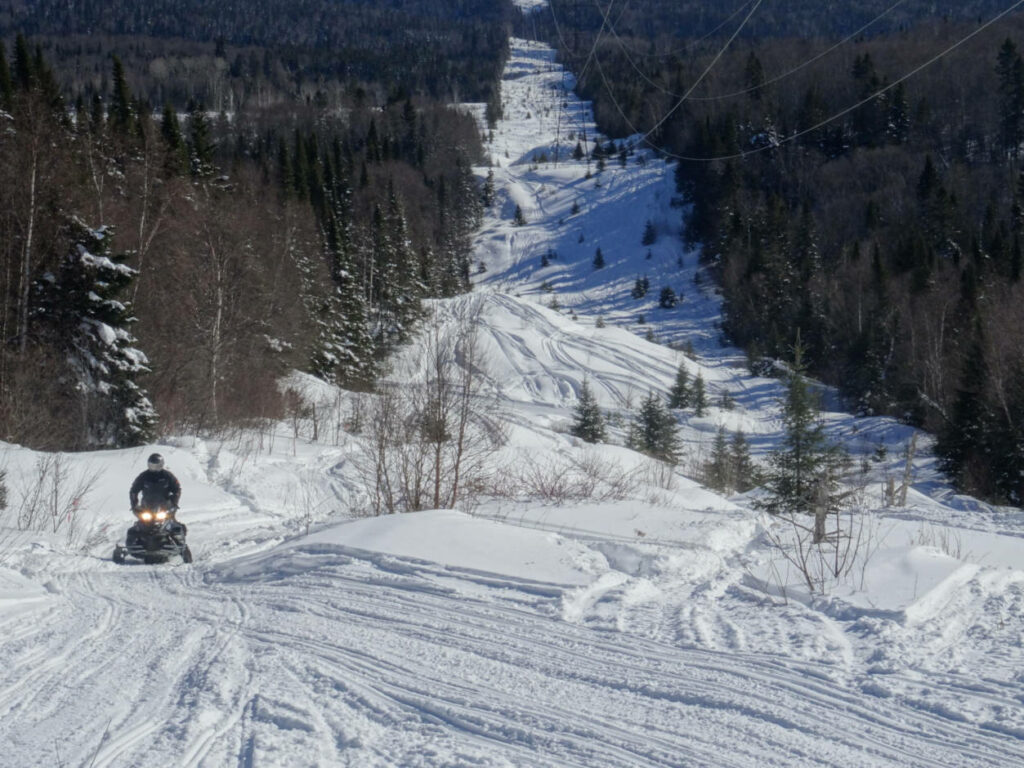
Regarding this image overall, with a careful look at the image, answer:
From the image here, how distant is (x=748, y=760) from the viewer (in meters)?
3.32

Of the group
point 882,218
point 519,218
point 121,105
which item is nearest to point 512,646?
point 121,105

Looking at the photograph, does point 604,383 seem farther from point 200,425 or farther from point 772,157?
point 772,157

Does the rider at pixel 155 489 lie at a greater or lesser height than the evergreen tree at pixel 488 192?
lesser

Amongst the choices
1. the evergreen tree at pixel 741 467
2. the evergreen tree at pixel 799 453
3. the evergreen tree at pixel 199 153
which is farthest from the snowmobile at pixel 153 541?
the evergreen tree at pixel 199 153

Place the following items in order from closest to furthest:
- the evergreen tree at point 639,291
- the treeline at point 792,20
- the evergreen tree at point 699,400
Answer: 1. the evergreen tree at point 699,400
2. the evergreen tree at point 639,291
3. the treeline at point 792,20

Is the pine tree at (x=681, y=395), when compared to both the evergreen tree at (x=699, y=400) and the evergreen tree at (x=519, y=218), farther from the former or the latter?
the evergreen tree at (x=519, y=218)

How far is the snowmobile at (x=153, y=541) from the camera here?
9336mm

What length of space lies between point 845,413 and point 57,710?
42.5 metres

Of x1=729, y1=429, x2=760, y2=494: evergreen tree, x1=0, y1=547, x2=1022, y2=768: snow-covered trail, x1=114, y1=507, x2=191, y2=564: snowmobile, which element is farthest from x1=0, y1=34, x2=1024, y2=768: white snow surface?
x1=729, y1=429, x2=760, y2=494: evergreen tree

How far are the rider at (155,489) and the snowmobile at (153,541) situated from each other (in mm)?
139

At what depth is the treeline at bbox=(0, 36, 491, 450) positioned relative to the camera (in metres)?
17.4

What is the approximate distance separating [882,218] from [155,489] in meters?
65.1

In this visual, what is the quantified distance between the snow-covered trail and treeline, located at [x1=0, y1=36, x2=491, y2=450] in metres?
10.8

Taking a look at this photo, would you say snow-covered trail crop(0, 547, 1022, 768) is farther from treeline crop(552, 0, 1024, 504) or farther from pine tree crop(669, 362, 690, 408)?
pine tree crop(669, 362, 690, 408)
